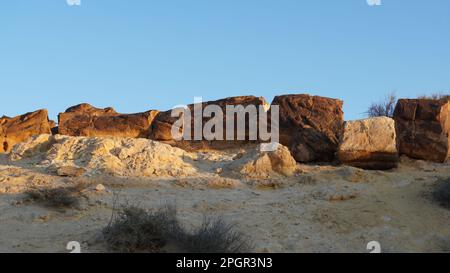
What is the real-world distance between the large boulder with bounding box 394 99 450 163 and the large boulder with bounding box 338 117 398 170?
973mm

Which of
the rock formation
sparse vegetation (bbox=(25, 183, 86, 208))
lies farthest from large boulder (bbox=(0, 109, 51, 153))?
sparse vegetation (bbox=(25, 183, 86, 208))

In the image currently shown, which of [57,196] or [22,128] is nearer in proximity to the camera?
[57,196]

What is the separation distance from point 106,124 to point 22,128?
2.15 meters

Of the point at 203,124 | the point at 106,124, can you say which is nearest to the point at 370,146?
the point at 203,124

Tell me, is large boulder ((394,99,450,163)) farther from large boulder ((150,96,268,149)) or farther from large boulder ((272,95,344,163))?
large boulder ((150,96,268,149))

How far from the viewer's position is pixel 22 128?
46.8ft

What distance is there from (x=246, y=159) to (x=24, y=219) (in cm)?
440

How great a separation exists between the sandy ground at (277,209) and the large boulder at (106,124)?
12.3ft

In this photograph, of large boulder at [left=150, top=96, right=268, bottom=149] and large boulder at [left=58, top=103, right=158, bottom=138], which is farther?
large boulder at [left=58, top=103, right=158, bottom=138]

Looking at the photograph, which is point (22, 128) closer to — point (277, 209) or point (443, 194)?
point (277, 209)

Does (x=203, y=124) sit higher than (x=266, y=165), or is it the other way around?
(x=203, y=124)

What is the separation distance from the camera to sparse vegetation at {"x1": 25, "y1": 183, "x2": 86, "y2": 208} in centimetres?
780

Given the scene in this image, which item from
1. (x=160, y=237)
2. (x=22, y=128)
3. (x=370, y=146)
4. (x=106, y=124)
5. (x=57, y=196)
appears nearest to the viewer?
(x=160, y=237)

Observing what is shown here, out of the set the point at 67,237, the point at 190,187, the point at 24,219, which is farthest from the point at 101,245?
the point at 190,187
